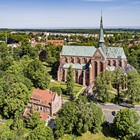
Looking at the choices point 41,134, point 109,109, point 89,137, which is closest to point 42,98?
point 89,137

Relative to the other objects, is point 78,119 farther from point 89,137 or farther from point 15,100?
point 15,100

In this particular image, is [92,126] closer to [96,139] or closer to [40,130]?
[96,139]

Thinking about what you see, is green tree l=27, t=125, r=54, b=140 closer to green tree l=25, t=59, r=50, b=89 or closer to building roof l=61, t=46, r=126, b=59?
green tree l=25, t=59, r=50, b=89

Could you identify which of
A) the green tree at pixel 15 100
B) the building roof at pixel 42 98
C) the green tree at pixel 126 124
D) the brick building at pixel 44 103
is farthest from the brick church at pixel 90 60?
the green tree at pixel 126 124

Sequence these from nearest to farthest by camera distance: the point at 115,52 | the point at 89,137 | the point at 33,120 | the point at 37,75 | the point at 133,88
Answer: the point at 89,137
the point at 33,120
the point at 133,88
the point at 37,75
the point at 115,52

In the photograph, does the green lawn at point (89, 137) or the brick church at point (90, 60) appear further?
the brick church at point (90, 60)

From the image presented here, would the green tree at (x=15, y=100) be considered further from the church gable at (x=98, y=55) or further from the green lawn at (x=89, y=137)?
the church gable at (x=98, y=55)
